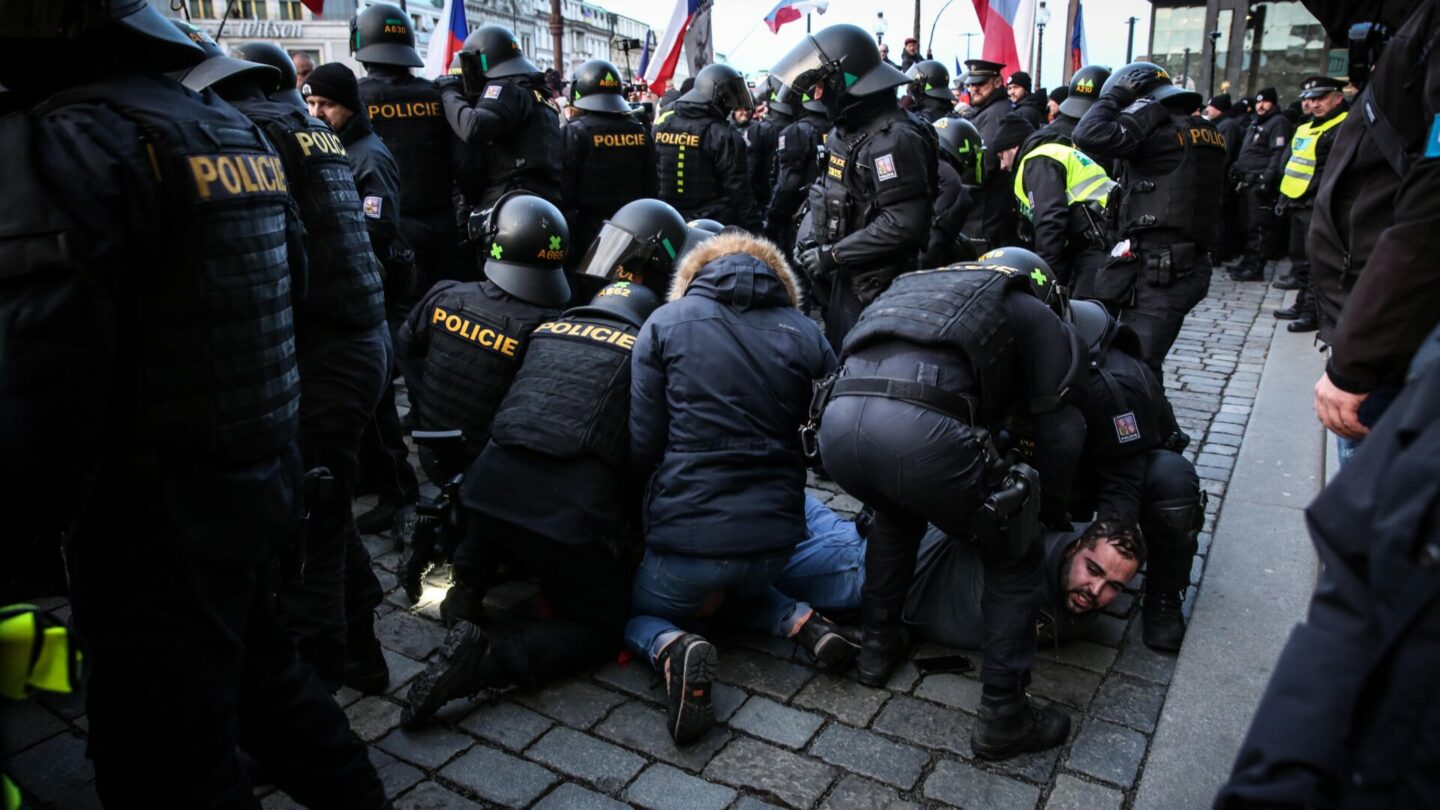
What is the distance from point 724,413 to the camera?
336 centimetres

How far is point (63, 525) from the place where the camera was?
1979mm

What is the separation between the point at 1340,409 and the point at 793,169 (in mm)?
7332

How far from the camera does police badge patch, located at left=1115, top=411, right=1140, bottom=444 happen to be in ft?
11.4

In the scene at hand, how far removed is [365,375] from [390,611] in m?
1.10

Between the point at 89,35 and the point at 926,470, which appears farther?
the point at 926,470

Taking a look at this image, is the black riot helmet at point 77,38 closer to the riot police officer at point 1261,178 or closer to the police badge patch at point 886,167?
the police badge patch at point 886,167

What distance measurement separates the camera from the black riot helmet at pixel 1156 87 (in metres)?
6.11

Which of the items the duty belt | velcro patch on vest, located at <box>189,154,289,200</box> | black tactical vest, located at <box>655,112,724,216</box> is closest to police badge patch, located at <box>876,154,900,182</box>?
the duty belt

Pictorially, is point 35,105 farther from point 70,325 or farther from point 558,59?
point 558,59

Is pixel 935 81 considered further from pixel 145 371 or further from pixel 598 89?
pixel 145 371

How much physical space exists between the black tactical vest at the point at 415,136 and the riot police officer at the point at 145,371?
412 cm

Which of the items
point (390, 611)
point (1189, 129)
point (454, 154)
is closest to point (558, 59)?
point (454, 154)

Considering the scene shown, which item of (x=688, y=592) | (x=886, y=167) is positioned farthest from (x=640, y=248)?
(x=688, y=592)

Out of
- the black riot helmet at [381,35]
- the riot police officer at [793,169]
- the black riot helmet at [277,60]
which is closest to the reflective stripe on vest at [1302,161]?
the riot police officer at [793,169]
